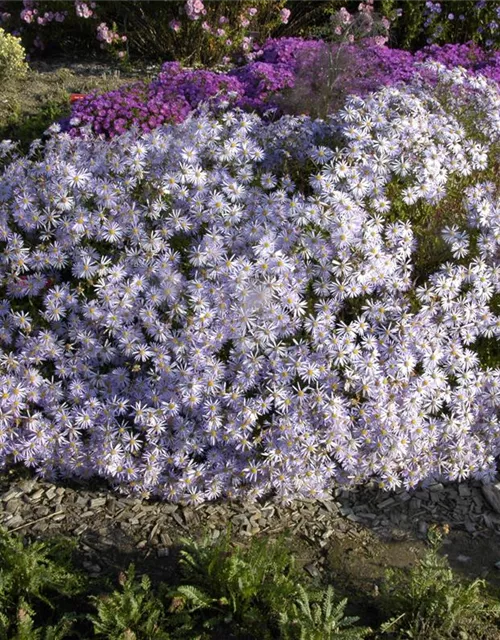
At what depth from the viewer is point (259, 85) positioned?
6.70 meters

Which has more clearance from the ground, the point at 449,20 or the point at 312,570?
the point at 449,20

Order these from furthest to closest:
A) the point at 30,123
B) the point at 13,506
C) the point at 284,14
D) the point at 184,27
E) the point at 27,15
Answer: the point at 284,14
the point at 27,15
the point at 184,27
the point at 30,123
the point at 13,506

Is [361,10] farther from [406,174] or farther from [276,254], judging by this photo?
[276,254]

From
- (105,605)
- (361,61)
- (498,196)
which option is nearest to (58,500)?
(105,605)

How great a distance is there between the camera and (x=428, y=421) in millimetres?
3693

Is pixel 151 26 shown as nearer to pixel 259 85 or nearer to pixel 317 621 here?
pixel 259 85

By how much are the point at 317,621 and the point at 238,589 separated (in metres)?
0.31

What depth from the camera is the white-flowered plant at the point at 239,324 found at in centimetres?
341

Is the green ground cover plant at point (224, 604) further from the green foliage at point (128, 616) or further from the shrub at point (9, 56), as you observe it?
the shrub at point (9, 56)

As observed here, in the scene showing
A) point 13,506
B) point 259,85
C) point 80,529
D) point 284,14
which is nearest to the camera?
point 80,529

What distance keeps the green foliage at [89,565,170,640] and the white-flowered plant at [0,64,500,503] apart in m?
0.73

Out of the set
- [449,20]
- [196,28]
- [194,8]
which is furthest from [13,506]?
[449,20]

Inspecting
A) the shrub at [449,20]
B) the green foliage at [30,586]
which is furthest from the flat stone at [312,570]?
the shrub at [449,20]

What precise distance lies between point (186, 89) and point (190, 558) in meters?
4.71
